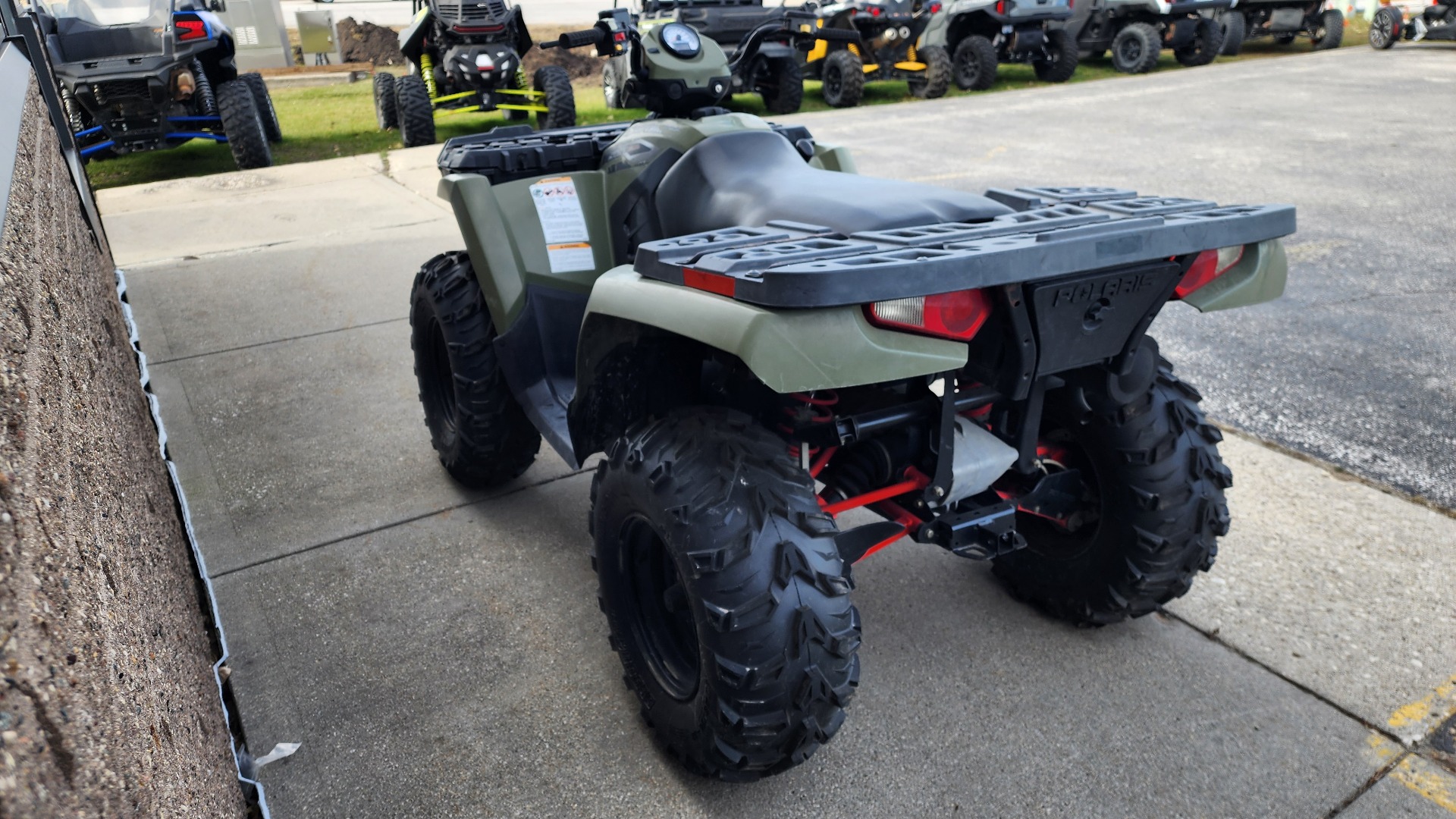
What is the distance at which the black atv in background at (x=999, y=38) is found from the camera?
14938 millimetres

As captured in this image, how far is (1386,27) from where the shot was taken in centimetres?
1786

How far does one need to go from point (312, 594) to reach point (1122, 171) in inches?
301

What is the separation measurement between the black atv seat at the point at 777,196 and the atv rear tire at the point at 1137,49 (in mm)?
15988

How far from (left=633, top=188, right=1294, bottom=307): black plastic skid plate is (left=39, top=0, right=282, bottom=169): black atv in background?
9015 mm

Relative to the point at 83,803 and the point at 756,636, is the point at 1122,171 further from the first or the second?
the point at 83,803

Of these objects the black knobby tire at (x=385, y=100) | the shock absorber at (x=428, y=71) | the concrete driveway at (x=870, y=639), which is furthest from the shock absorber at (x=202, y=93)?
the concrete driveway at (x=870, y=639)

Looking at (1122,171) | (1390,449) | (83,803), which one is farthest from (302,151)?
(83,803)

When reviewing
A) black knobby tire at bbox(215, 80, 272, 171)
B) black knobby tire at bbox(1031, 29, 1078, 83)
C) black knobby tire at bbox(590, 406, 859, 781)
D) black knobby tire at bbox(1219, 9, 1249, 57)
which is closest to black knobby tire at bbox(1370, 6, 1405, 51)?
black knobby tire at bbox(1219, 9, 1249, 57)

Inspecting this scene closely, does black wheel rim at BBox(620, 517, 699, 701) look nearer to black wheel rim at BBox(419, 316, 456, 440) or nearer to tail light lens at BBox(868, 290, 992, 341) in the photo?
tail light lens at BBox(868, 290, 992, 341)

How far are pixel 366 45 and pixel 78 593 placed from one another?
73.8 ft

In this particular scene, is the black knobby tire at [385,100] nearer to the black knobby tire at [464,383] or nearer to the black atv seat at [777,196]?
the black knobby tire at [464,383]

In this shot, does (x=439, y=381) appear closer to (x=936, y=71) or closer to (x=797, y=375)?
(x=797, y=375)

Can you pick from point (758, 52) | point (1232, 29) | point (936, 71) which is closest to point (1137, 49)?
point (1232, 29)

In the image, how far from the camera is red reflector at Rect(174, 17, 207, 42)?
9.47 metres
